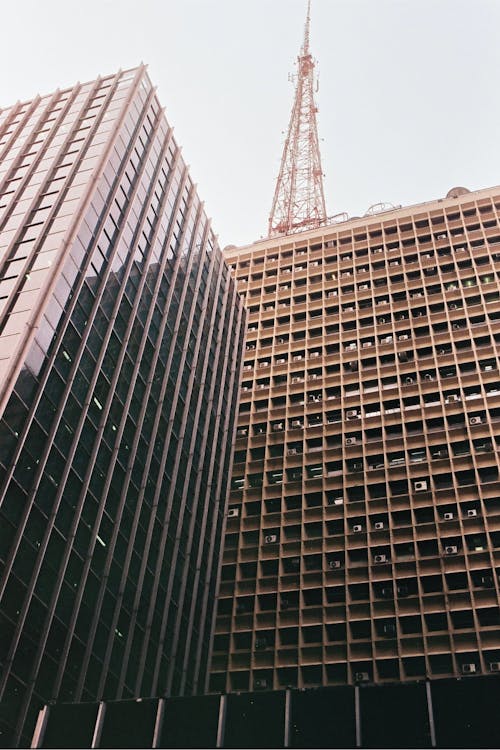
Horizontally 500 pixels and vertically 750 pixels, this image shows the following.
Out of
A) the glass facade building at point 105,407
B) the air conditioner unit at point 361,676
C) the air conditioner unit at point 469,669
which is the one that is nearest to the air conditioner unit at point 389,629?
the air conditioner unit at point 361,676

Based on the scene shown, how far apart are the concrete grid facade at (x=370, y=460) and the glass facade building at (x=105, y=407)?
7300mm

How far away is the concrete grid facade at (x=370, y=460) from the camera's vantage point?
55.2 metres

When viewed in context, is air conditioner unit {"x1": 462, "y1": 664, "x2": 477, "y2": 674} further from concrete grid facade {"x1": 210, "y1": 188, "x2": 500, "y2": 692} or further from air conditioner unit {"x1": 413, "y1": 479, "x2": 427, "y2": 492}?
air conditioner unit {"x1": 413, "y1": 479, "x2": 427, "y2": 492}

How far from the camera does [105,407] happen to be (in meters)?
42.2

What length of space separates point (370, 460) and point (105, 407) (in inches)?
1119

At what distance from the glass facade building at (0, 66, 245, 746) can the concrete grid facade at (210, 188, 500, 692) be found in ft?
23.9

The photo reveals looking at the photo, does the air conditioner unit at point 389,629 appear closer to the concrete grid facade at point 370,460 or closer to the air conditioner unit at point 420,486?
the concrete grid facade at point 370,460

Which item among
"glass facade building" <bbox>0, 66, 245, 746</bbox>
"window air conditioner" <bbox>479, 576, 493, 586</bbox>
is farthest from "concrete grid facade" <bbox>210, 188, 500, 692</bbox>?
"glass facade building" <bbox>0, 66, 245, 746</bbox>

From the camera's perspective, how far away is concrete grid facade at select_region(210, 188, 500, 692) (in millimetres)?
55156

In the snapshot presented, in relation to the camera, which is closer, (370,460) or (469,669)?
(469,669)

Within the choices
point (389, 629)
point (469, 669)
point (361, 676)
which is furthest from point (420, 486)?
point (361, 676)

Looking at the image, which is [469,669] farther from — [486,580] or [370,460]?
[370,460]

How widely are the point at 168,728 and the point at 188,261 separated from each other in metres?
34.0

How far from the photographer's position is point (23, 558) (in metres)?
33.5
